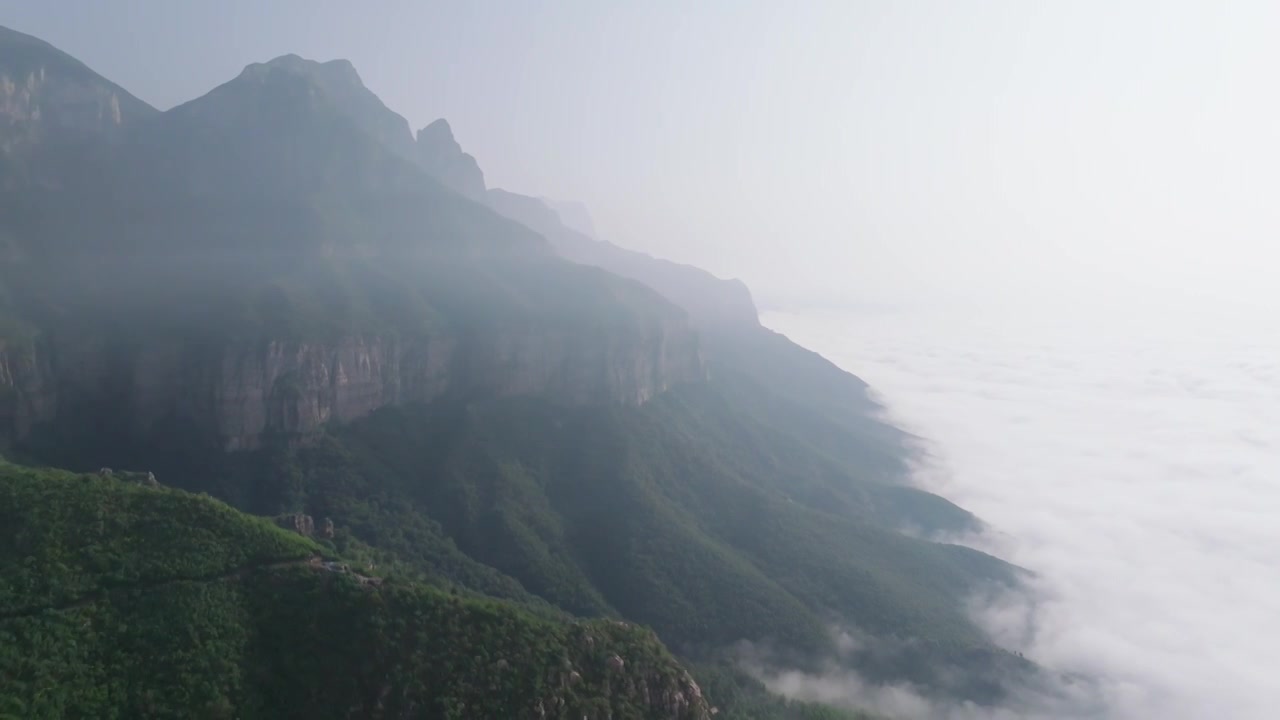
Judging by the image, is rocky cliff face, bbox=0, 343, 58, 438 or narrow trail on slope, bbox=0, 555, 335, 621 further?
rocky cliff face, bbox=0, 343, 58, 438

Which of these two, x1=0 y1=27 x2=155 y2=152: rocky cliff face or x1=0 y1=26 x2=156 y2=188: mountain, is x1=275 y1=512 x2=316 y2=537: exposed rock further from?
x1=0 y1=27 x2=155 y2=152: rocky cliff face

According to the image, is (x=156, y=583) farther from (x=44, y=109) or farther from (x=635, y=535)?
(x=44, y=109)

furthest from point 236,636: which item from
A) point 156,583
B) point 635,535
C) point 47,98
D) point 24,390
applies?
point 47,98

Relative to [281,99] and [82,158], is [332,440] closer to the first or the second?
[82,158]

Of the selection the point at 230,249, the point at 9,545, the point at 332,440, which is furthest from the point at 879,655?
the point at 230,249

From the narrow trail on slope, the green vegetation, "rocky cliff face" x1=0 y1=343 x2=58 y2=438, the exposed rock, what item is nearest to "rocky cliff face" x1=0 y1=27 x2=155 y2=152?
"rocky cliff face" x1=0 y1=343 x2=58 y2=438
